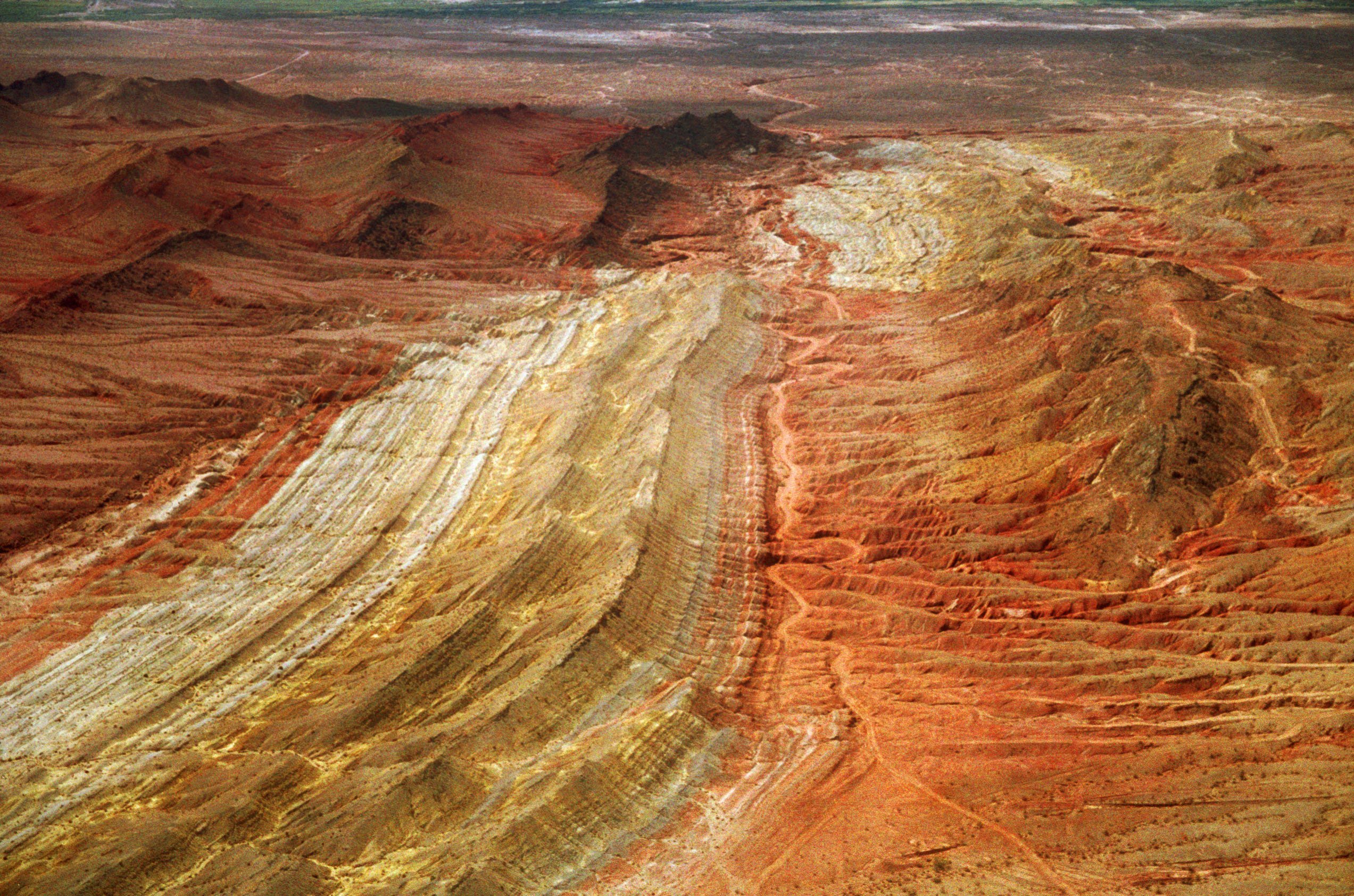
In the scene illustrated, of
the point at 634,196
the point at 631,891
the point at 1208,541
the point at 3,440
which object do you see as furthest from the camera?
the point at 634,196

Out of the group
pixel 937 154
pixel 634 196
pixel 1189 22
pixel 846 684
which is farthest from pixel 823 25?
pixel 846 684

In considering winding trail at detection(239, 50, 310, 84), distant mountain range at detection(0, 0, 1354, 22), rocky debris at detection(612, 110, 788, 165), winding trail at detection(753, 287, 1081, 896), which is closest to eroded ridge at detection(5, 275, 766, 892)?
winding trail at detection(753, 287, 1081, 896)

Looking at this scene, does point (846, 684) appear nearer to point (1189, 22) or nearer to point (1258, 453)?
point (1258, 453)

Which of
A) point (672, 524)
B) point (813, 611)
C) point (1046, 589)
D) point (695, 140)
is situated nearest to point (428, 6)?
point (695, 140)

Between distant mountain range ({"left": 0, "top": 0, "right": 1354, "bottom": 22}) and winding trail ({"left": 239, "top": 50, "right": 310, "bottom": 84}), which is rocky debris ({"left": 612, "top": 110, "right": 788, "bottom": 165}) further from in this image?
distant mountain range ({"left": 0, "top": 0, "right": 1354, "bottom": 22})

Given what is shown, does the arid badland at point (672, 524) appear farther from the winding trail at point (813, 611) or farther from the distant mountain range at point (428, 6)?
the distant mountain range at point (428, 6)

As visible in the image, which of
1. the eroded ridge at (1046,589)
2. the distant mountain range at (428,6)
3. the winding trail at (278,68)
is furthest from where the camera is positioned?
the distant mountain range at (428,6)

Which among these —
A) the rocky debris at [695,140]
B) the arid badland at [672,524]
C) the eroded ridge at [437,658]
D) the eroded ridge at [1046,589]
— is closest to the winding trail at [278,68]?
the arid badland at [672,524]

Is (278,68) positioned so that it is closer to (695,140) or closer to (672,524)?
(695,140)
